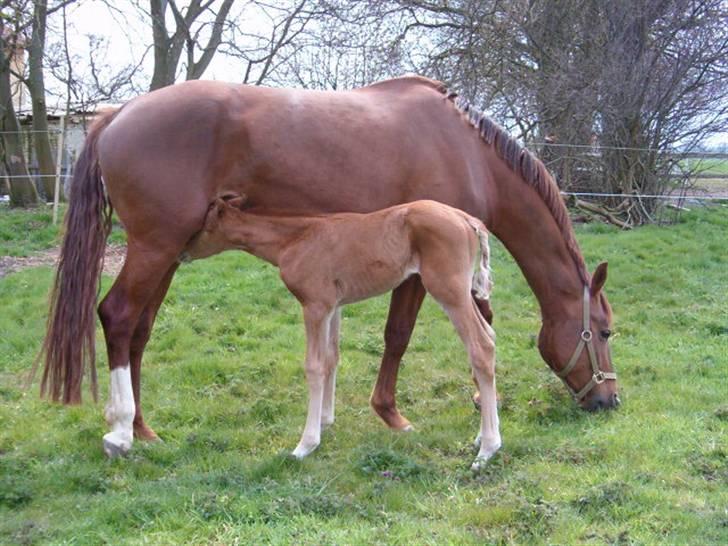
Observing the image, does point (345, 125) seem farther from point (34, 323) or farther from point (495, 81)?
point (495, 81)

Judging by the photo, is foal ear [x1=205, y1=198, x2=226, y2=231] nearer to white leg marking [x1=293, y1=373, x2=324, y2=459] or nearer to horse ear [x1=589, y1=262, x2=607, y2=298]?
white leg marking [x1=293, y1=373, x2=324, y2=459]

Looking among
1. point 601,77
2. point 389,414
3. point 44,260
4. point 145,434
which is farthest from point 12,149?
point 389,414

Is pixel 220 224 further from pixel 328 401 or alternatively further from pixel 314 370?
pixel 328 401

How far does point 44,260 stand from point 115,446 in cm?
634

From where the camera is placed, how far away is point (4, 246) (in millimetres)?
10422

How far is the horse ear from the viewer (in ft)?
15.6

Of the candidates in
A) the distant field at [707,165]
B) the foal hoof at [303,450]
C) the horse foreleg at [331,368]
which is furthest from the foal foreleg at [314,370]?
the distant field at [707,165]

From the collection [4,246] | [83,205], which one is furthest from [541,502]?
[4,246]

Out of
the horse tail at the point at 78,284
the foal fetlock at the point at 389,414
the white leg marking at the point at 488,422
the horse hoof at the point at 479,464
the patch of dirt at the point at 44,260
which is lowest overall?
the patch of dirt at the point at 44,260

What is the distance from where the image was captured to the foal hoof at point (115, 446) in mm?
4184

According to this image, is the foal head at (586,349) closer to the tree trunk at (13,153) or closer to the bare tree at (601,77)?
the bare tree at (601,77)

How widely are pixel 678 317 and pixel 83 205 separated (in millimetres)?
5302

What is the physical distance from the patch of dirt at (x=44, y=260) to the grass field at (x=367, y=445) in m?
1.36

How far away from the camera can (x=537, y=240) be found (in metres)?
4.89
